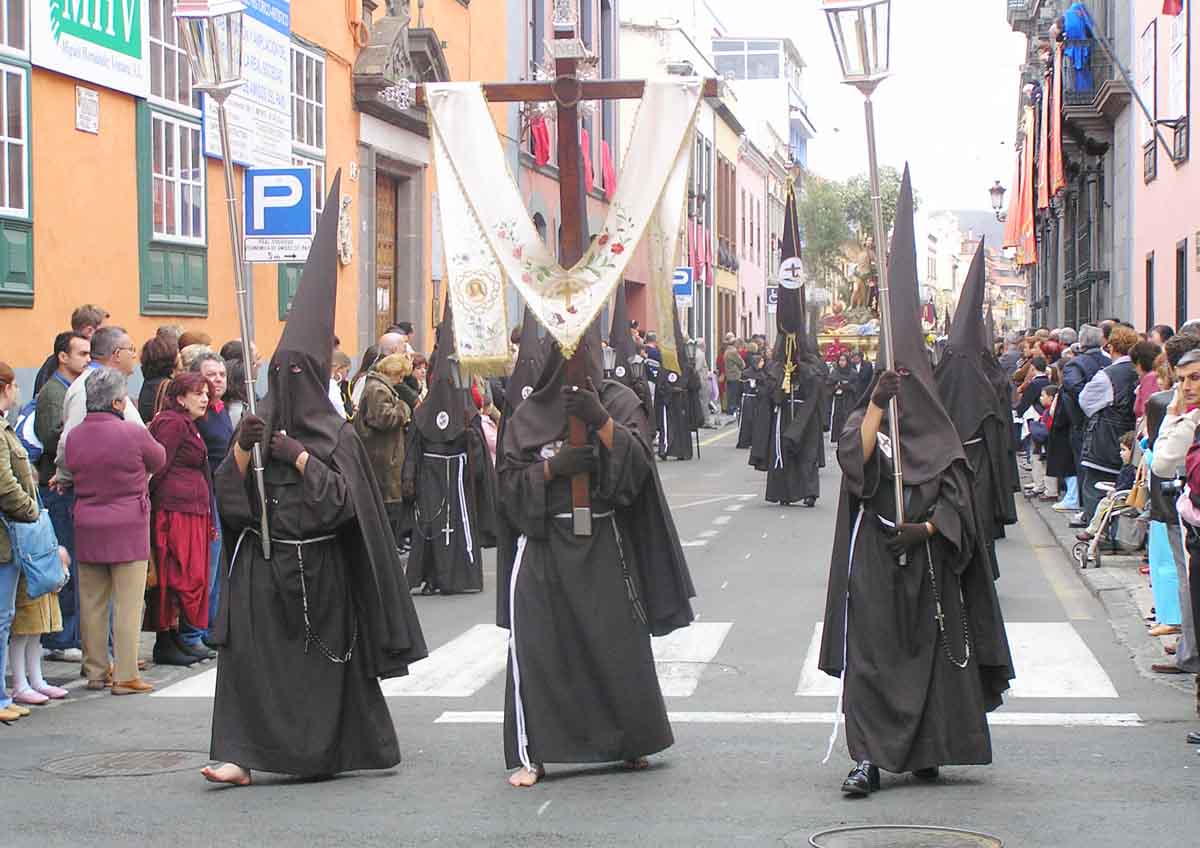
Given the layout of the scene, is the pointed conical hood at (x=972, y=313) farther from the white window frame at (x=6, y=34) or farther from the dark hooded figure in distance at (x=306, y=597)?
the white window frame at (x=6, y=34)

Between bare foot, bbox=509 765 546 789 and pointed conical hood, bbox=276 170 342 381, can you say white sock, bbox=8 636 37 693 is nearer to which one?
pointed conical hood, bbox=276 170 342 381

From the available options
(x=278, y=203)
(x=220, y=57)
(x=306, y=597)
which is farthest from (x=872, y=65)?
(x=278, y=203)

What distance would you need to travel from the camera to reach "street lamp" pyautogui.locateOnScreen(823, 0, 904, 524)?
23.9 ft

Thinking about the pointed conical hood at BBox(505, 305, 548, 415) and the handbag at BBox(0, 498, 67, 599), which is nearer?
the pointed conical hood at BBox(505, 305, 548, 415)

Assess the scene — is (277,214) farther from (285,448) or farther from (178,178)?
(285,448)

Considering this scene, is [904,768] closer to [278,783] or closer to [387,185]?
[278,783]

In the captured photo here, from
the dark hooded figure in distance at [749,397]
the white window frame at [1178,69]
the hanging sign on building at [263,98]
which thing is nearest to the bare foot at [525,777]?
the hanging sign on building at [263,98]

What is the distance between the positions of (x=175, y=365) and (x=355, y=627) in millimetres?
4219

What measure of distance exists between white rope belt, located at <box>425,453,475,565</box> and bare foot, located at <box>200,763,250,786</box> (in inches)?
256

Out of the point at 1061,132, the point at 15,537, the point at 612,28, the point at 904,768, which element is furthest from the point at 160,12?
the point at 612,28

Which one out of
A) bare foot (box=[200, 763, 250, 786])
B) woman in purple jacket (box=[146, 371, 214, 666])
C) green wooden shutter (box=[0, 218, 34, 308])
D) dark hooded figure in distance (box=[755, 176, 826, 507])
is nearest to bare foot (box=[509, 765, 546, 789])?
bare foot (box=[200, 763, 250, 786])

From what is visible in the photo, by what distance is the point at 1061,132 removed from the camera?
115ft

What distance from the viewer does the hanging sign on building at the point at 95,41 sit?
1553cm

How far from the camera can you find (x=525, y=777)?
7.43m
